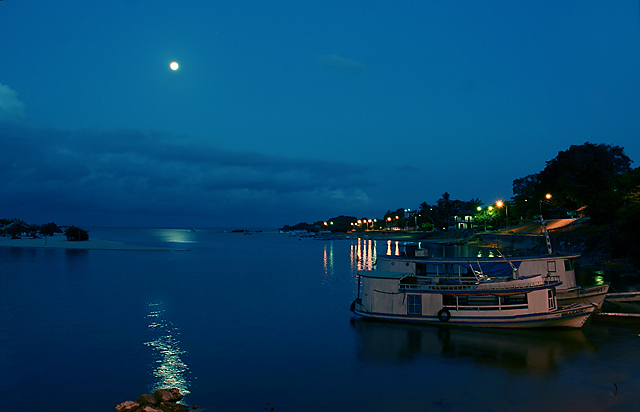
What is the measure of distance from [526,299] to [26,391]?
84.7ft

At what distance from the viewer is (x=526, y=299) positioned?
2508cm

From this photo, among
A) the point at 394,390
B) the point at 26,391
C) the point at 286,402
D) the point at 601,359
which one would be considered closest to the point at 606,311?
the point at 601,359

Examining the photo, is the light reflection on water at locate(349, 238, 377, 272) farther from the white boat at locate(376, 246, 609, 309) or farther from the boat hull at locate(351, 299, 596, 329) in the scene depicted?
the boat hull at locate(351, 299, 596, 329)

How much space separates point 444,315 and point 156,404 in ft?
56.5

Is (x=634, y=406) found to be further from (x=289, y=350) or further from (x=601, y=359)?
(x=289, y=350)

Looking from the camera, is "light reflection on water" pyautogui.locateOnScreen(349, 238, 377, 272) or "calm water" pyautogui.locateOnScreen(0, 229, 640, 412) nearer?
"calm water" pyautogui.locateOnScreen(0, 229, 640, 412)

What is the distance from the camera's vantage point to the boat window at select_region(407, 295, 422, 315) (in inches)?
1043

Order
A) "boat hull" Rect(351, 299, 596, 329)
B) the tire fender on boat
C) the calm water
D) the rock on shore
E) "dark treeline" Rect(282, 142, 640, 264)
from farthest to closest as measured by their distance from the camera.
Result: "dark treeline" Rect(282, 142, 640, 264)
the tire fender on boat
"boat hull" Rect(351, 299, 596, 329)
the calm water
the rock on shore

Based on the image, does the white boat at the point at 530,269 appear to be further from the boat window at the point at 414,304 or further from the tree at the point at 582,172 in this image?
the tree at the point at 582,172

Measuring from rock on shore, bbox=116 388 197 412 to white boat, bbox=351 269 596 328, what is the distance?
14774mm

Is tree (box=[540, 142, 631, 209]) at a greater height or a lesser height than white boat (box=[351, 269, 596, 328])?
greater

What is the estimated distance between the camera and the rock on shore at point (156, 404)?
14516mm

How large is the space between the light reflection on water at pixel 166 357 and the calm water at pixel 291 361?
8cm

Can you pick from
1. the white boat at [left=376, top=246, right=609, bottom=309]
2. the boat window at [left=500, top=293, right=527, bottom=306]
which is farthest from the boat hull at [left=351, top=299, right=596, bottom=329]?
the white boat at [left=376, top=246, right=609, bottom=309]
